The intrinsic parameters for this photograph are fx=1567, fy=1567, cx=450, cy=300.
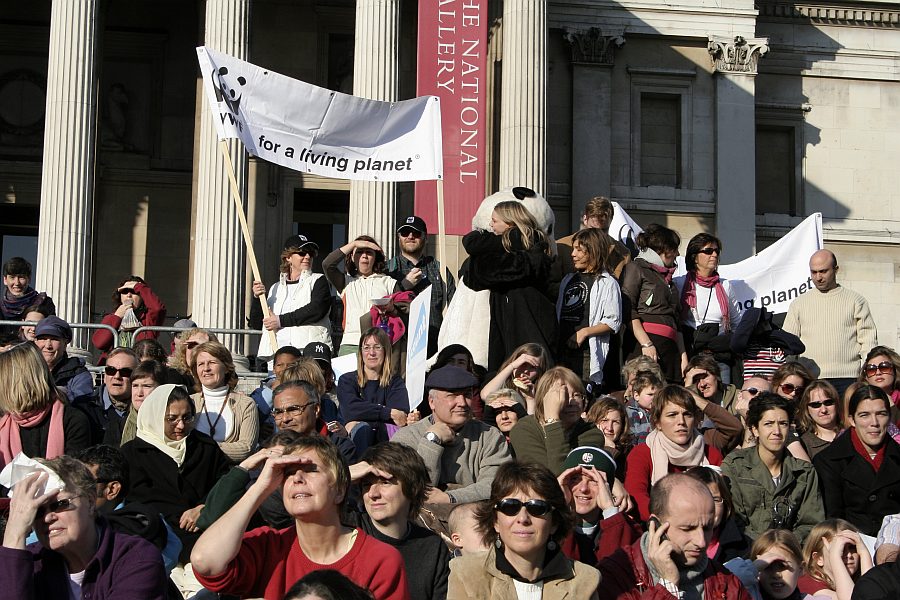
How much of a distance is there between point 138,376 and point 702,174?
23.4 meters

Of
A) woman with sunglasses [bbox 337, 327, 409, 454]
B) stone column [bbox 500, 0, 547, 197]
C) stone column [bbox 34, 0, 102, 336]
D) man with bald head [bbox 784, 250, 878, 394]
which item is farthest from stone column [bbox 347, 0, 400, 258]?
woman with sunglasses [bbox 337, 327, 409, 454]

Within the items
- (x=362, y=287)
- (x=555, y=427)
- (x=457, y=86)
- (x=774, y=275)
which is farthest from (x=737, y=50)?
(x=555, y=427)

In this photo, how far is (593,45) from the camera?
107 ft

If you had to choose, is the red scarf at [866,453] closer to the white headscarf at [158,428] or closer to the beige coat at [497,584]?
the beige coat at [497,584]

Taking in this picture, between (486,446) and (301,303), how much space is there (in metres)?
6.42

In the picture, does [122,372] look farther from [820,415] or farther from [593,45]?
[593,45]

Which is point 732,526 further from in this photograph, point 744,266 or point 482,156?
point 482,156

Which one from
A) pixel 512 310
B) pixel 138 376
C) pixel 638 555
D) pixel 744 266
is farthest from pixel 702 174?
pixel 638 555

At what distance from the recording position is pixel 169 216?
106ft

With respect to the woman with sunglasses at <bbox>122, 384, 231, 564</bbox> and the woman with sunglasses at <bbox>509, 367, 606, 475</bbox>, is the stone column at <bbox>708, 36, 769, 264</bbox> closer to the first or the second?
the woman with sunglasses at <bbox>509, 367, 606, 475</bbox>

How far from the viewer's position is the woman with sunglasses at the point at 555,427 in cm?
1017

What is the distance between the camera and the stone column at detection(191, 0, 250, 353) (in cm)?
2570

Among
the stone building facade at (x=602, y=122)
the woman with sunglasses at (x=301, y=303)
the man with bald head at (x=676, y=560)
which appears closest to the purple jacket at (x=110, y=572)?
the man with bald head at (x=676, y=560)

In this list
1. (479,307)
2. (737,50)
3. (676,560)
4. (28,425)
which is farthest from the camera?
(737,50)
